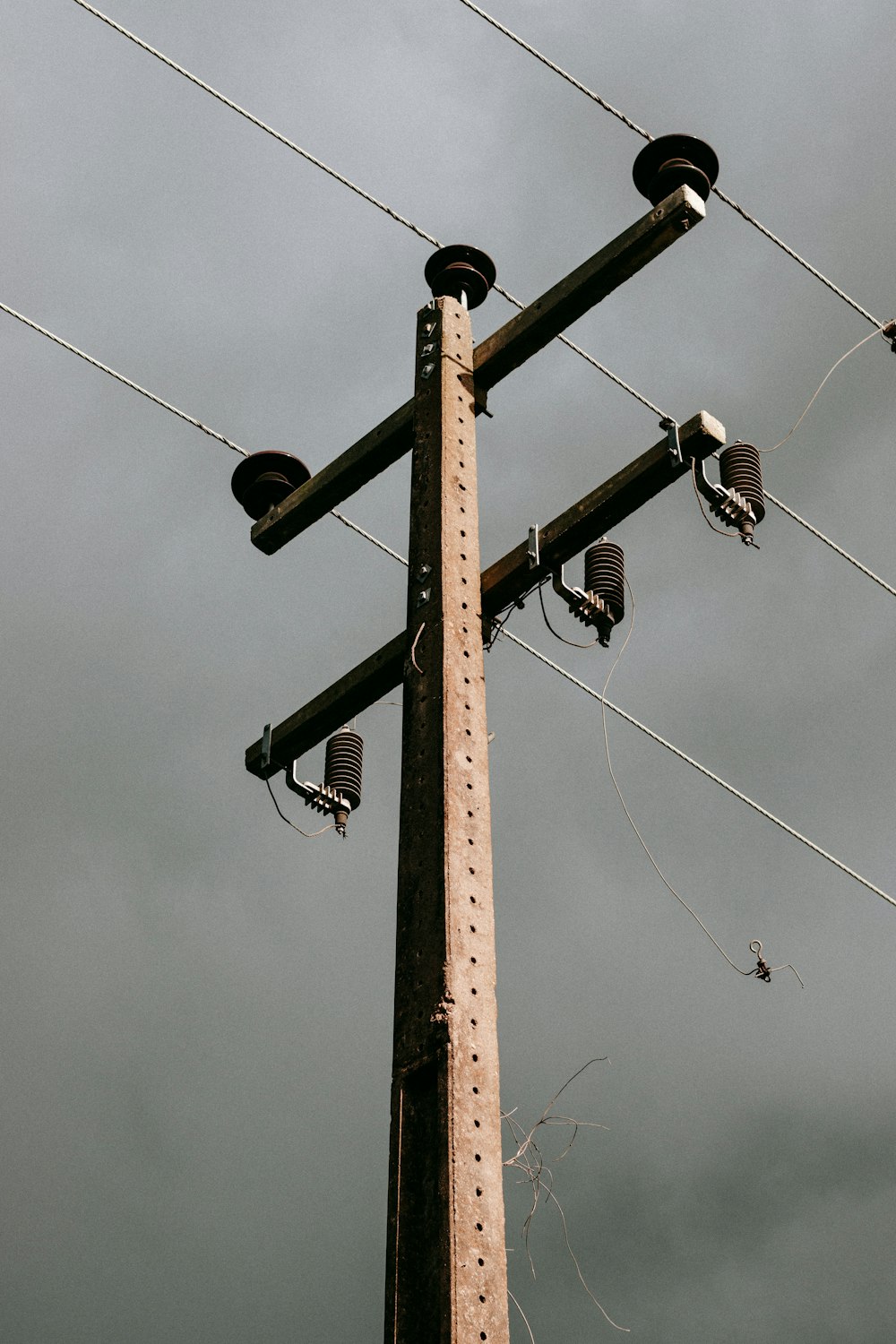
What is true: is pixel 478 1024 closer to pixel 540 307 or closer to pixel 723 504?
pixel 723 504

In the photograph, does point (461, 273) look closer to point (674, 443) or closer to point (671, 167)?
point (671, 167)

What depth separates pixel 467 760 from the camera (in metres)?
5.70

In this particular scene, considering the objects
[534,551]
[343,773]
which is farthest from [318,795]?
[534,551]

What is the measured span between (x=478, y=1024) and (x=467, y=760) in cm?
99

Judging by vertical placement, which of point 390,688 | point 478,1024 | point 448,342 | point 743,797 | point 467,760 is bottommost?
point 478,1024

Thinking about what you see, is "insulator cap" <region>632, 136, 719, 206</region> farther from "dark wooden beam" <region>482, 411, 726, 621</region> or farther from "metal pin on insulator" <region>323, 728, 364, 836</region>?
"metal pin on insulator" <region>323, 728, 364, 836</region>

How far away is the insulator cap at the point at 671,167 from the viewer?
7211mm

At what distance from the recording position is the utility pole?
15.4 ft

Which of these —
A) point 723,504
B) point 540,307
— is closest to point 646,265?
point 540,307

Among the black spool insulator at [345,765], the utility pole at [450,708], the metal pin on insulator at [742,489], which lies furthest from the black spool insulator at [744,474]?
the black spool insulator at [345,765]

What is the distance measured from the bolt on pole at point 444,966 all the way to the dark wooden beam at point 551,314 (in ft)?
1.91

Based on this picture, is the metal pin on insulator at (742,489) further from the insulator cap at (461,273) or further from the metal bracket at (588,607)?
the insulator cap at (461,273)

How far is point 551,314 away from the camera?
23.3ft

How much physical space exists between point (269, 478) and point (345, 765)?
1.49 metres
